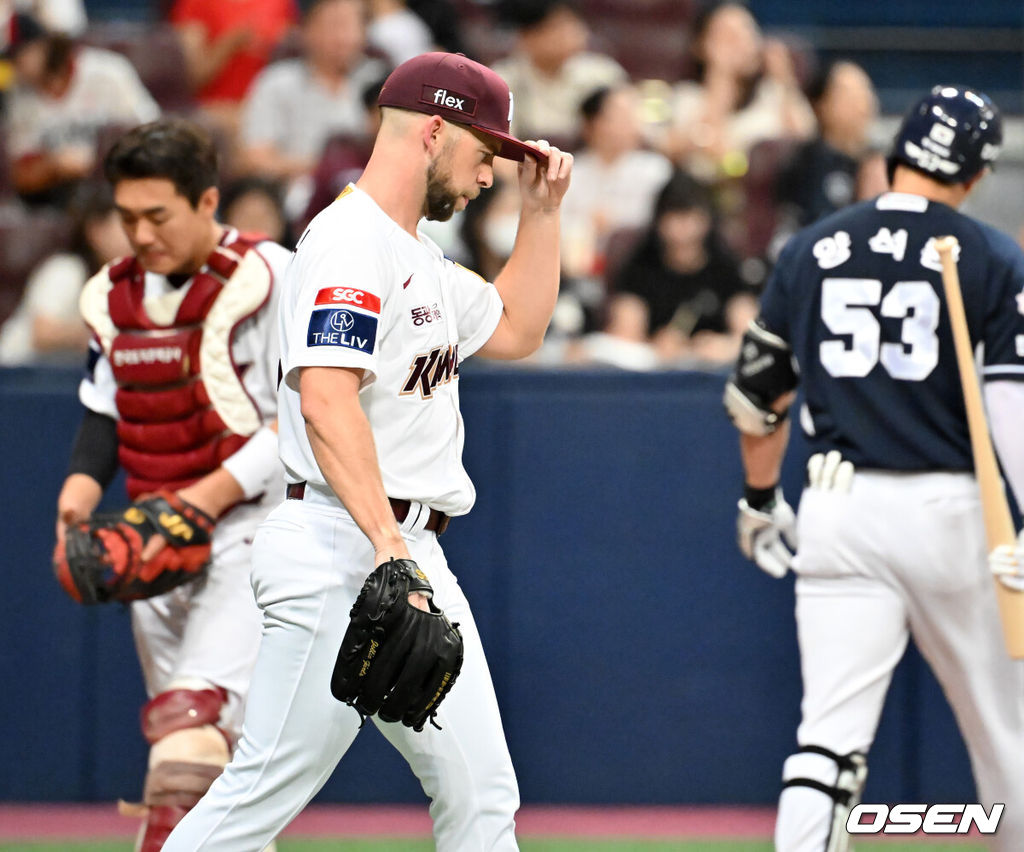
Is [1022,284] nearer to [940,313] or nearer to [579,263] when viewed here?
[940,313]

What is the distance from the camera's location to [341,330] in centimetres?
293

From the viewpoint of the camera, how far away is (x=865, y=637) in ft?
12.4

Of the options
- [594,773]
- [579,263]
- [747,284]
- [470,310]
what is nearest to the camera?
[470,310]

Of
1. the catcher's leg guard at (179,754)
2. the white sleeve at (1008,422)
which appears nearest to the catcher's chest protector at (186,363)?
the catcher's leg guard at (179,754)

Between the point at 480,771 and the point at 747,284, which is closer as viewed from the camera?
the point at 480,771

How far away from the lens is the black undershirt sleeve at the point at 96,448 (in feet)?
13.5

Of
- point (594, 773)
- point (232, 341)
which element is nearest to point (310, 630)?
point (232, 341)

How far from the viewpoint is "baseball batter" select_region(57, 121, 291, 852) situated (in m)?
3.88

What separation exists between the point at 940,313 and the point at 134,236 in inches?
83.1

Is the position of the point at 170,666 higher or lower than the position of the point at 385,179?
lower

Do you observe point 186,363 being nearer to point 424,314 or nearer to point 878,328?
point 424,314

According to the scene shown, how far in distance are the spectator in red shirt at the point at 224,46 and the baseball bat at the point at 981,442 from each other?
574cm

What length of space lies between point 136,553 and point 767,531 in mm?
1841

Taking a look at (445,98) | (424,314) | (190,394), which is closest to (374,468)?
(424,314)
